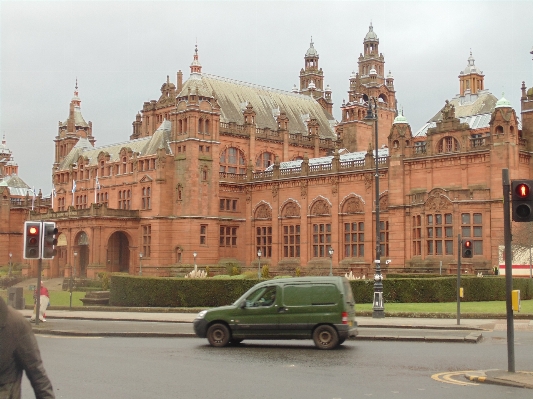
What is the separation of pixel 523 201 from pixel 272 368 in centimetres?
668

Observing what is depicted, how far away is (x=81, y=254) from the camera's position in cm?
7969

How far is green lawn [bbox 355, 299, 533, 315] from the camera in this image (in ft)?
110

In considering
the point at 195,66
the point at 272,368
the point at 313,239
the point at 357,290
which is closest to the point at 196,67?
the point at 195,66

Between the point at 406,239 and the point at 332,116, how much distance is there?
126ft

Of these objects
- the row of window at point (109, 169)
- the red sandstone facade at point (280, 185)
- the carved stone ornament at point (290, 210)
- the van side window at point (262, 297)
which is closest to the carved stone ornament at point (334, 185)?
the red sandstone facade at point (280, 185)

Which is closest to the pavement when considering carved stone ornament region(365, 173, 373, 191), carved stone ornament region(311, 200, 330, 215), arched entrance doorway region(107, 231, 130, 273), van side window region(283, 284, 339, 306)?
van side window region(283, 284, 339, 306)

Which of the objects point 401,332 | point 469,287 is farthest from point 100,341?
point 469,287

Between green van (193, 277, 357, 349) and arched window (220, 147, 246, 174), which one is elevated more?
arched window (220, 147, 246, 174)

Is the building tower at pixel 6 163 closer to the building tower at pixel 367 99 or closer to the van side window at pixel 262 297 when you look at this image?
the building tower at pixel 367 99

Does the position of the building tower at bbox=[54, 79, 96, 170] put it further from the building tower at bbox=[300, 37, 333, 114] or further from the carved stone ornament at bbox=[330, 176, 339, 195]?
the carved stone ornament at bbox=[330, 176, 339, 195]

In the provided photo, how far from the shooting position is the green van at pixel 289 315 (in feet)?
67.9

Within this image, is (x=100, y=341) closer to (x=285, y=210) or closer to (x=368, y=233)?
(x=368, y=233)

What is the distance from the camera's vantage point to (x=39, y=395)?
258 inches

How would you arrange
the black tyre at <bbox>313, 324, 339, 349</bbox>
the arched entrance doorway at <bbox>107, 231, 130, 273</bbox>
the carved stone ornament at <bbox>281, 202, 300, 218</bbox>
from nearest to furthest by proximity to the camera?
the black tyre at <bbox>313, 324, 339, 349</bbox>
the carved stone ornament at <bbox>281, 202, 300, 218</bbox>
the arched entrance doorway at <bbox>107, 231, 130, 273</bbox>
